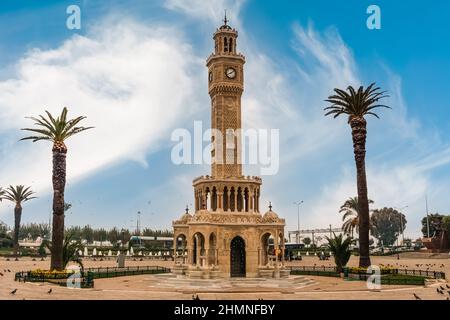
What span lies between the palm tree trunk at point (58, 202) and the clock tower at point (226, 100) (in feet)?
49.3

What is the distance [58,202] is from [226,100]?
19.6m

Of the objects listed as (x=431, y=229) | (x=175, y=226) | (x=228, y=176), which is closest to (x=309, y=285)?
(x=228, y=176)

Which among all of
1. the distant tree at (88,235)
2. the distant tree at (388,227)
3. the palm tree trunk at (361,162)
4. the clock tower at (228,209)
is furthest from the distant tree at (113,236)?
the palm tree trunk at (361,162)

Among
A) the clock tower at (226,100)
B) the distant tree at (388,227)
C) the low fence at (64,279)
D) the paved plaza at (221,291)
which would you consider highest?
the clock tower at (226,100)

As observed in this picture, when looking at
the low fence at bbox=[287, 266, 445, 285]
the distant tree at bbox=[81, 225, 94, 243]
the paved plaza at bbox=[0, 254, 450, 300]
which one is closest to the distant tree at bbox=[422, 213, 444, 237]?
the low fence at bbox=[287, 266, 445, 285]

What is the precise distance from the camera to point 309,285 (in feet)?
141

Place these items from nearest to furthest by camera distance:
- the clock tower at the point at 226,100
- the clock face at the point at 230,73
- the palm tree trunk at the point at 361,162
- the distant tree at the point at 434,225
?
the palm tree trunk at the point at 361,162, the clock tower at the point at 226,100, the clock face at the point at 230,73, the distant tree at the point at 434,225

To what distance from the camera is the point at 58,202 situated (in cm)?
4481

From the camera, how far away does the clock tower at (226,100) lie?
49781 mm

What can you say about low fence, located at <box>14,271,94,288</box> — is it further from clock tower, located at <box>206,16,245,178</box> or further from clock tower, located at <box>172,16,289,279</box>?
clock tower, located at <box>206,16,245,178</box>

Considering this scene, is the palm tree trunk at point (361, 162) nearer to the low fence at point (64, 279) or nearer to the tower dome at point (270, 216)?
the tower dome at point (270, 216)

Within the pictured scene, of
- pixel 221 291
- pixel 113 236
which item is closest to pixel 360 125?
pixel 221 291

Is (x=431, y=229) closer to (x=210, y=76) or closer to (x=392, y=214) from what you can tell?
(x=392, y=214)

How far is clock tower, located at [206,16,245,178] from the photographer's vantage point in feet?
163
